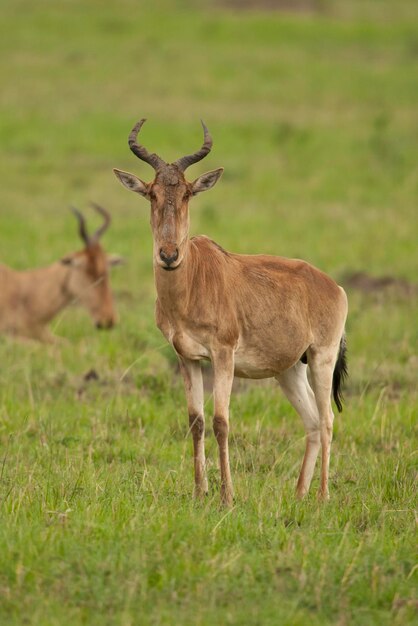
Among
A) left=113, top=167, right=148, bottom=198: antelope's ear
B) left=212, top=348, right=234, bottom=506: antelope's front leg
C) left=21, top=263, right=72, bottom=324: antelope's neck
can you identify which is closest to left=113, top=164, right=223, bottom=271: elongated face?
left=113, top=167, right=148, bottom=198: antelope's ear

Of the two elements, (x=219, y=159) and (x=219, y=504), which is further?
(x=219, y=159)

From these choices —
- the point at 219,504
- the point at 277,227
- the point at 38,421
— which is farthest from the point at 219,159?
the point at 219,504

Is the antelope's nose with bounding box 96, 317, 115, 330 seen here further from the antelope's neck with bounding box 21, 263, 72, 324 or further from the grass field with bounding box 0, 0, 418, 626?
the antelope's neck with bounding box 21, 263, 72, 324

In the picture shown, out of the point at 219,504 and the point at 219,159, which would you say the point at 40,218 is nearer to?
the point at 219,159

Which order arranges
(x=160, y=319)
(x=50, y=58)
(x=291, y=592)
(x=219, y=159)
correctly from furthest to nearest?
(x=50, y=58) → (x=219, y=159) → (x=160, y=319) → (x=291, y=592)

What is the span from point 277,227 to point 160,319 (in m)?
9.04

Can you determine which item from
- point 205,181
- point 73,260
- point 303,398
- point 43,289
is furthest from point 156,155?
point 43,289

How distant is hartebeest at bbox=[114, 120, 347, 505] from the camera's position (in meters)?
5.85

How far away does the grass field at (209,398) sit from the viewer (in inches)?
177

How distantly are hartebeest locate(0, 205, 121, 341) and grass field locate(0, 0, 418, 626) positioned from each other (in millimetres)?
307

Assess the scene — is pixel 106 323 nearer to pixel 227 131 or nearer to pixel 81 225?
pixel 81 225

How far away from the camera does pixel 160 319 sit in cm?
605

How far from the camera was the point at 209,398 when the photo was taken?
7.02m

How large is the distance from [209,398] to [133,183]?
1614mm
